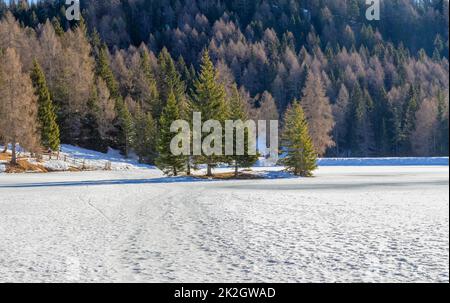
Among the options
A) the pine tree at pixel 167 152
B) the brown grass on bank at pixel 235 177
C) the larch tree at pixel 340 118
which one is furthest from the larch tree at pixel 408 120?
the pine tree at pixel 167 152

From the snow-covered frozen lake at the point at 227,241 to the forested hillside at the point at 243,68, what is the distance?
70.1 ft

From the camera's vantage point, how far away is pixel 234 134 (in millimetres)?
35125

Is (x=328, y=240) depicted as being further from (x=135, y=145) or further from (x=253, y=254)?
(x=135, y=145)

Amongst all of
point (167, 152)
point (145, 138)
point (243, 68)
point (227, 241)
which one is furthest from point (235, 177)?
point (243, 68)

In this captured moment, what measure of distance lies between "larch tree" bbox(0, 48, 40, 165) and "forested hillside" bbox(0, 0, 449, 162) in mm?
234

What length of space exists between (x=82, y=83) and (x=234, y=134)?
122 feet

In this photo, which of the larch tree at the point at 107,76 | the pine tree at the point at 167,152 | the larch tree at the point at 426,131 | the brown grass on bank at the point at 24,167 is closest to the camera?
the pine tree at the point at 167,152

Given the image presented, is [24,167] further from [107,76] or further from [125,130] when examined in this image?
[107,76]

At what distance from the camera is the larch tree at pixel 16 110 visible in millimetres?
40594

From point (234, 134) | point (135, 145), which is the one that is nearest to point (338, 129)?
point (135, 145)

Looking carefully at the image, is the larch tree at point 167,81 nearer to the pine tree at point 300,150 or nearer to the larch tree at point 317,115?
the larch tree at point 317,115

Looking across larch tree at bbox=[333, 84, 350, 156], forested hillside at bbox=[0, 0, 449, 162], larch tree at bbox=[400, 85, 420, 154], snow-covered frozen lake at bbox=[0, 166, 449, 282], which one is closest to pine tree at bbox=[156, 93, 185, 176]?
forested hillside at bbox=[0, 0, 449, 162]

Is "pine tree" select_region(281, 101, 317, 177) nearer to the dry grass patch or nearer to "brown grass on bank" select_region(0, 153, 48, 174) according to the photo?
"brown grass on bank" select_region(0, 153, 48, 174)
